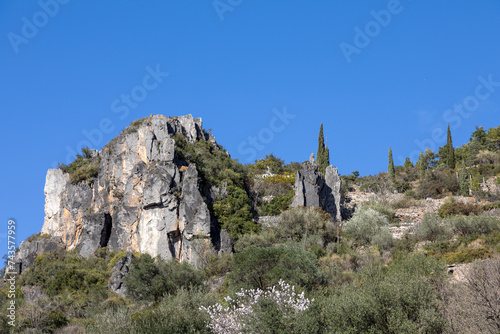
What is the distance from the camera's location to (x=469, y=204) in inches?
2210

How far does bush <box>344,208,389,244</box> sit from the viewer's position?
52.2 metres

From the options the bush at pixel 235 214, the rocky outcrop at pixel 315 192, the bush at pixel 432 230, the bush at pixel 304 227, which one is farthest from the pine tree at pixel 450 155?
the bush at pixel 235 214

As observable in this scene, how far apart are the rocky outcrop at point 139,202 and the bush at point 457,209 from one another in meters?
19.9

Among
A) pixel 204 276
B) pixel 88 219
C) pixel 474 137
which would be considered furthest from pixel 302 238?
pixel 474 137

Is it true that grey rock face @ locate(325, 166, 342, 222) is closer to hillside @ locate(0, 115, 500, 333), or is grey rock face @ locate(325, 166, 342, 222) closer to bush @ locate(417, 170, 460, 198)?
hillside @ locate(0, 115, 500, 333)

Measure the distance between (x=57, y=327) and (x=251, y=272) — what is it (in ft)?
40.0

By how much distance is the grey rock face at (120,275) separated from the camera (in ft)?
158

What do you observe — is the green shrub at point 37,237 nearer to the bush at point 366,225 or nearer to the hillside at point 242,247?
the hillside at point 242,247

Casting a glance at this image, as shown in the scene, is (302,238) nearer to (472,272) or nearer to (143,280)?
(143,280)

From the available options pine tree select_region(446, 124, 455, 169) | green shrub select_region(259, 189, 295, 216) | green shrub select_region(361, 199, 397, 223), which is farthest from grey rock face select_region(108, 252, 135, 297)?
pine tree select_region(446, 124, 455, 169)

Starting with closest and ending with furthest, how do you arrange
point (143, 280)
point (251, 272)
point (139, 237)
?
point (251, 272) < point (143, 280) < point (139, 237)

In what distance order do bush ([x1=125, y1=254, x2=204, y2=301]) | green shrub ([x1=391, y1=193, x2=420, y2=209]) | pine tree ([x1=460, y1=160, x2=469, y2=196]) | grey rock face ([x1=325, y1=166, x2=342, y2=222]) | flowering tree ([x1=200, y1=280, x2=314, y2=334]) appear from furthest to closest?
green shrub ([x1=391, y1=193, x2=420, y2=209]), pine tree ([x1=460, y1=160, x2=469, y2=196]), grey rock face ([x1=325, y1=166, x2=342, y2=222]), bush ([x1=125, y1=254, x2=204, y2=301]), flowering tree ([x1=200, y1=280, x2=314, y2=334])

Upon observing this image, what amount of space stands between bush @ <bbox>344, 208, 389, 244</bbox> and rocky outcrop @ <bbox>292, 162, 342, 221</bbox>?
141 inches

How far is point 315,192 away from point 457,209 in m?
12.5
